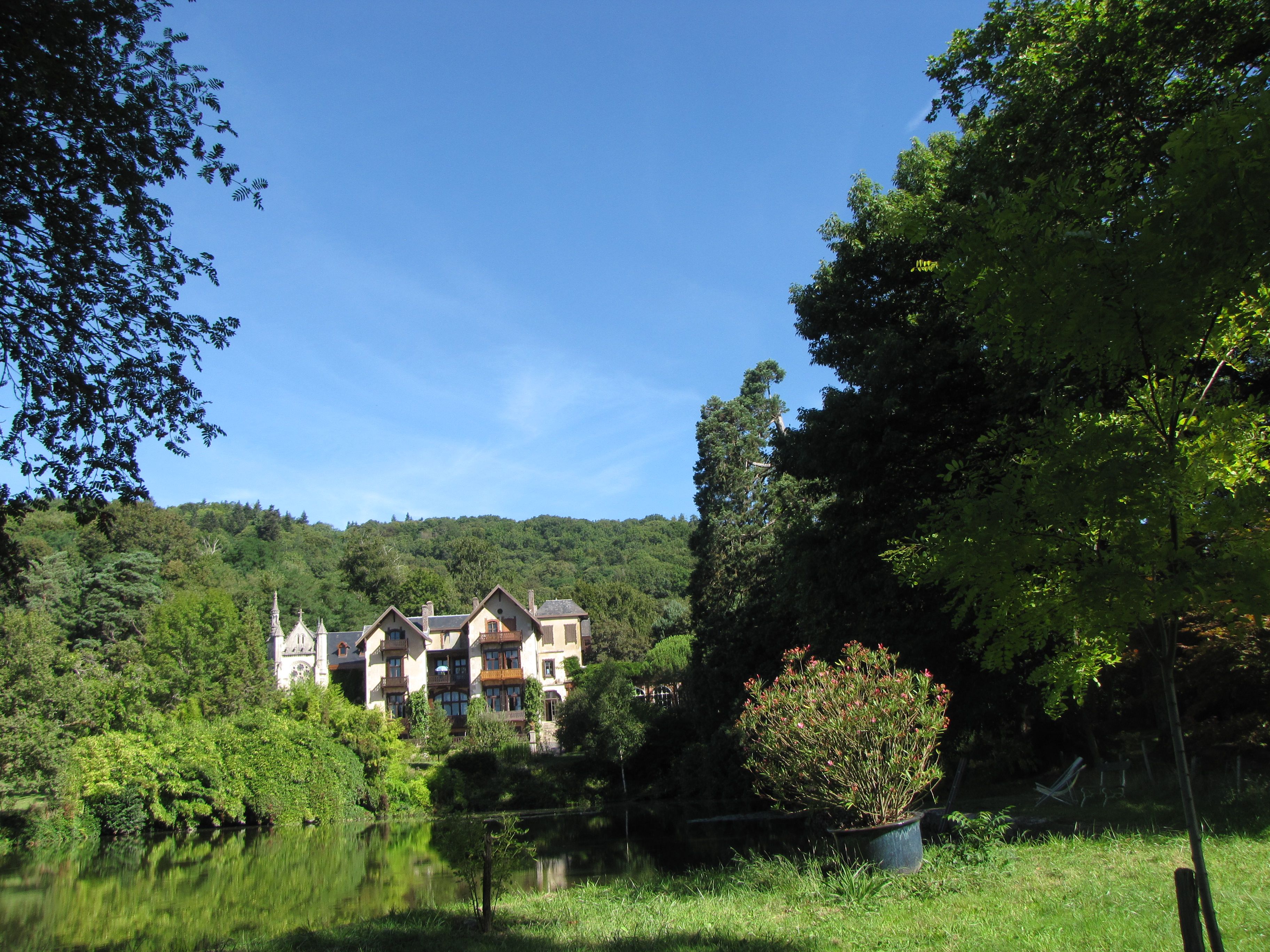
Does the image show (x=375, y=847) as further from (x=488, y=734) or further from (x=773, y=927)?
(x=773, y=927)

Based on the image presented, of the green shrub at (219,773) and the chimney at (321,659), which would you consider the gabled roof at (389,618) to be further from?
the green shrub at (219,773)

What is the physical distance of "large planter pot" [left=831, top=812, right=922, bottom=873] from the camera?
25.3ft

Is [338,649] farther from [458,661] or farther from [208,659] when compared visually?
[208,659]

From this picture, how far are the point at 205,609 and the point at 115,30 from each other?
44.9 m

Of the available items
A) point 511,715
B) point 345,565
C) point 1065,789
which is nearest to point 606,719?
point 511,715

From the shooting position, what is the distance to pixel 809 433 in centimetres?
1523

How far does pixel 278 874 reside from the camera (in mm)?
19406

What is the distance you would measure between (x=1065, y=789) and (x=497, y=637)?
1639 inches

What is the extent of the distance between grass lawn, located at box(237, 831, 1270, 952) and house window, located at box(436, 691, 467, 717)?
4373 centimetres

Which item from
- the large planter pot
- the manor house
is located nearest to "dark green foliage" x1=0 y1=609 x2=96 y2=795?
the manor house

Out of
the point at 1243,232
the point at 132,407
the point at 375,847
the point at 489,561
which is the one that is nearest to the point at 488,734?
the point at 375,847

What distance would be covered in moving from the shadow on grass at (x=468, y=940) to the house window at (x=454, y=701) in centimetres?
4321

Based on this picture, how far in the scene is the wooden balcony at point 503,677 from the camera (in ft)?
167

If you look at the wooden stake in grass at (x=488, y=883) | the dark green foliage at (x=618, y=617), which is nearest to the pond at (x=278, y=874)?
the wooden stake in grass at (x=488, y=883)
